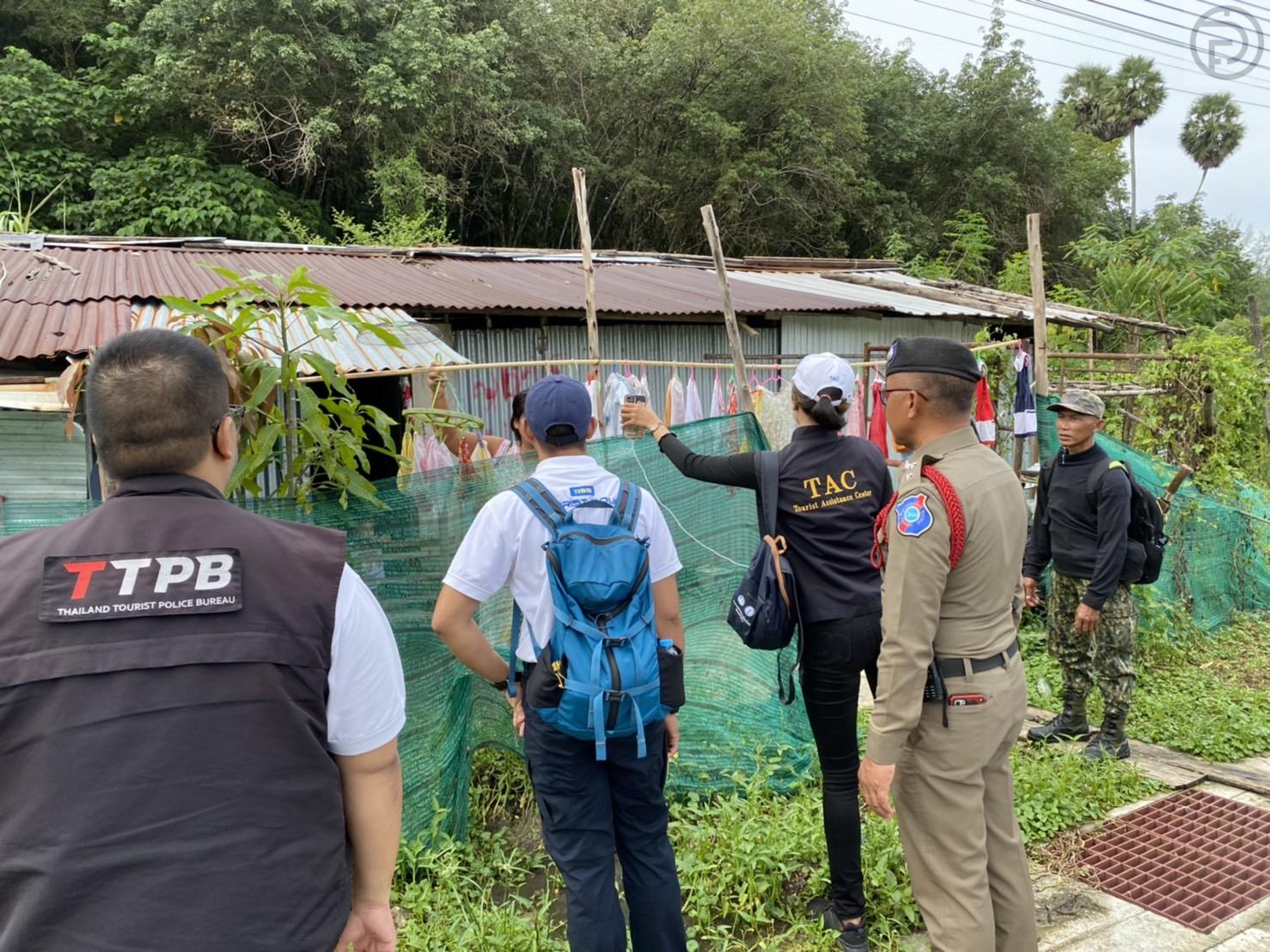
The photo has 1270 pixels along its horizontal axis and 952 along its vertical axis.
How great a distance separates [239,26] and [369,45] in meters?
2.16

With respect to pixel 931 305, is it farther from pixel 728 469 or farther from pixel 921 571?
pixel 921 571

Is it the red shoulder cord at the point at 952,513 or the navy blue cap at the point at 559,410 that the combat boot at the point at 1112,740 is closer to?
the red shoulder cord at the point at 952,513

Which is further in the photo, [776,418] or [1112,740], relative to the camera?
[776,418]

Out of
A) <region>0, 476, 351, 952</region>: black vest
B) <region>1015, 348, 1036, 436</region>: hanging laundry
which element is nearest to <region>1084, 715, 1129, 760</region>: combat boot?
<region>1015, 348, 1036, 436</region>: hanging laundry

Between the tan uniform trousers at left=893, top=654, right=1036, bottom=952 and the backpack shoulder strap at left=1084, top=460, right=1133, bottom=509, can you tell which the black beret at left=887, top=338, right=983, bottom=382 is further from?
the backpack shoulder strap at left=1084, top=460, right=1133, bottom=509

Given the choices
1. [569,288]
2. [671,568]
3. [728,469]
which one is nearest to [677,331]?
[569,288]

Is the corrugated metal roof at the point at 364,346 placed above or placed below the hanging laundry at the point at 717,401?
above

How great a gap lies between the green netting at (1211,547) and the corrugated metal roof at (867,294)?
3.82 metres

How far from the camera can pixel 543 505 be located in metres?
2.67

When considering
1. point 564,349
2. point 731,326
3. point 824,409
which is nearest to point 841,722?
point 824,409

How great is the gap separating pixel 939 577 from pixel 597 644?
96cm

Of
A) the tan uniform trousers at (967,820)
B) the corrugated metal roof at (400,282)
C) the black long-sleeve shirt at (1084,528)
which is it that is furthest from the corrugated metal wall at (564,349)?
the tan uniform trousers at (967,820)

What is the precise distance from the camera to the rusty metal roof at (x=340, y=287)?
20.5 ft

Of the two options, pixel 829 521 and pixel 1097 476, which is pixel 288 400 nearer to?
pixel 829 521
